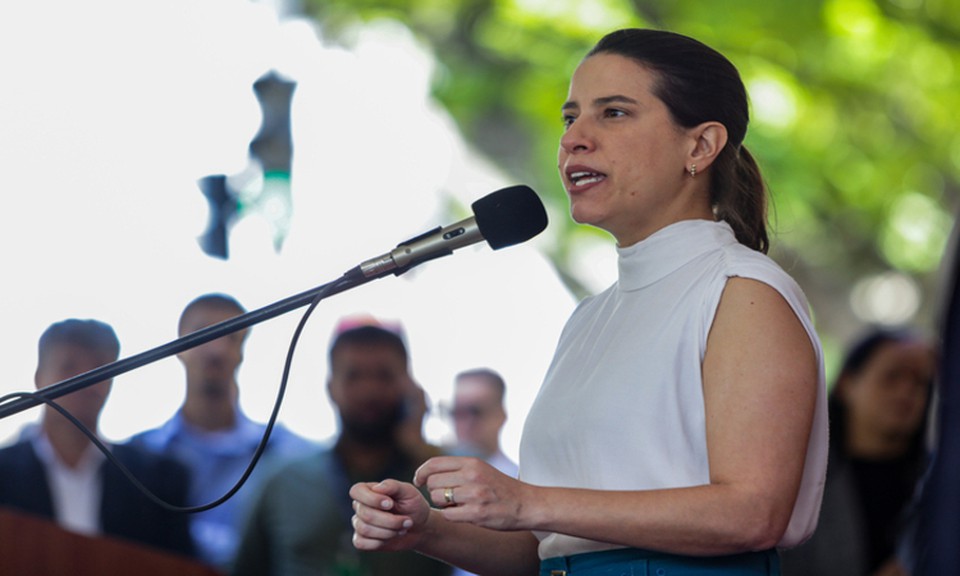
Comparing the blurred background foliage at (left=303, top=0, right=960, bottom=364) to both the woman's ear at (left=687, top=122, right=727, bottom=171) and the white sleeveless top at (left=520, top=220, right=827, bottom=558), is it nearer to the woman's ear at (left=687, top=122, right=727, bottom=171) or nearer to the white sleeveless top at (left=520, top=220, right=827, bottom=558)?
the woman's ear at (left=687, top=122, right=727, bottom=171)

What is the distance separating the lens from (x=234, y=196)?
527 cm

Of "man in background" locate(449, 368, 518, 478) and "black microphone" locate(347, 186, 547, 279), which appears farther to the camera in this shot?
"man in background" locate(449, 368, 518, 478)

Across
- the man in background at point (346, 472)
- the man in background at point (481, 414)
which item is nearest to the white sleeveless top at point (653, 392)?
the man in background at point (346, 472)

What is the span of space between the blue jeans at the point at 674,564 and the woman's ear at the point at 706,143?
0.67 meters

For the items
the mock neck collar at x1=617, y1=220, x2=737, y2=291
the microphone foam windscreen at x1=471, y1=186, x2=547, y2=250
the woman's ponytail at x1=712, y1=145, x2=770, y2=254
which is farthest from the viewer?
the woman's ponytail at x1=712, y1=145, x2=770, y2=254

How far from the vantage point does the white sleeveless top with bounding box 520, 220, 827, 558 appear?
205 cm

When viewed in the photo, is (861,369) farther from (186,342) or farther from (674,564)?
(186,342)

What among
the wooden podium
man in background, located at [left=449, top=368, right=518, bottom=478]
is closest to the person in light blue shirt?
the wooden podium

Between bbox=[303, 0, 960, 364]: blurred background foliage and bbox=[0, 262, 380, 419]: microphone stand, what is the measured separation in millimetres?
5915

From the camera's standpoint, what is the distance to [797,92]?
854 centimetres

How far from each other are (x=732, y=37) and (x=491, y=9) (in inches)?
70.6

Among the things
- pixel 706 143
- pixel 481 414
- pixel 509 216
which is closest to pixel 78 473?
pixel 481 414

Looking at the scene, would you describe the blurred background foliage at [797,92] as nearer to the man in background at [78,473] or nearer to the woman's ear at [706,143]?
the man in background at [78,473]

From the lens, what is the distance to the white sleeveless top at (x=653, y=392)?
2051 millimetres
